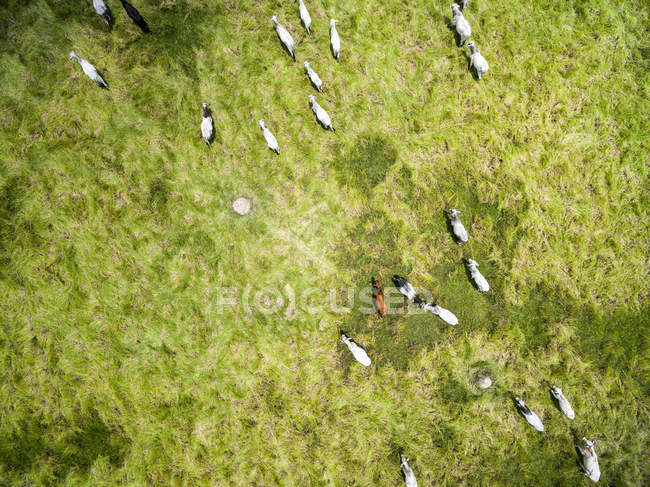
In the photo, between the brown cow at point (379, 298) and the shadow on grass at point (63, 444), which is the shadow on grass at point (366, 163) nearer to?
the brown cow at point (379, 298)

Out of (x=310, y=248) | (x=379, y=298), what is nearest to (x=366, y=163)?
(x=310, y=248)

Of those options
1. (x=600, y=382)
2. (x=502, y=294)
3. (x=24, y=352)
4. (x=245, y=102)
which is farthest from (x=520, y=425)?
(x=24, y=352)

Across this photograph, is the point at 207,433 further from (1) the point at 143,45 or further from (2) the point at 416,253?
(1) the point at 143,45

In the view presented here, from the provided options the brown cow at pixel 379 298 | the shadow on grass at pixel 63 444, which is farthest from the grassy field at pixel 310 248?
the brown cow at pixel 379 298

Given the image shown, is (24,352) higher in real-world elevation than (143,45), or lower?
lower

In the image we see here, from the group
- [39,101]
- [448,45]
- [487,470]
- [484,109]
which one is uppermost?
[448,45]

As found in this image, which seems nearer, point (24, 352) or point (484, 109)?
point (24, 352)

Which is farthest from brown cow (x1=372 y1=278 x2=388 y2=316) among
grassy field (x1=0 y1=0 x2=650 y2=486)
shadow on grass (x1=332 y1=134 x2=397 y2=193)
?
shadow on grass (x1=332 y1=134 x2=397 y2=193)
